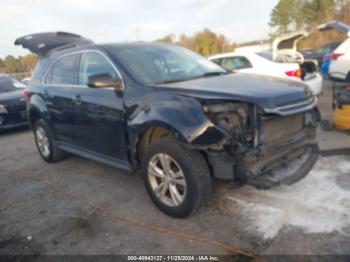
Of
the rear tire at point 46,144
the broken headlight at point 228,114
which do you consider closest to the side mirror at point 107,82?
the broken headlight at point 228,114

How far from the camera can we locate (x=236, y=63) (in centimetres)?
743

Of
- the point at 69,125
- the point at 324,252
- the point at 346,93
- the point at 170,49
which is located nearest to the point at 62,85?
the point at 69,125

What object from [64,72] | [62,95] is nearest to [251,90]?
[62,95]

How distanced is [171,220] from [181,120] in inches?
41.9

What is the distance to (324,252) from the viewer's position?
8.12 feet

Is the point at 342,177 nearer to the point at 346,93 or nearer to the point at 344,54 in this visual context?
the point at 346,93

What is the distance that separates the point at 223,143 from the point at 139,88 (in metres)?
1.16

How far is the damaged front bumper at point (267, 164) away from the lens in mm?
2729

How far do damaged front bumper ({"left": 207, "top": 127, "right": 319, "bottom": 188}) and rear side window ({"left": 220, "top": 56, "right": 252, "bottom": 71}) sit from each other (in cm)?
433

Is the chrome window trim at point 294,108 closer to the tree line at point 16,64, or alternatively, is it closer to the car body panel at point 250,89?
the car body panel at point 250,89

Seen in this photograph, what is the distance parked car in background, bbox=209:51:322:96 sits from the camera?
259 inches

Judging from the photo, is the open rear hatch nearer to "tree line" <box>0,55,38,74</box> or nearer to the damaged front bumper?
the damaged front bumper

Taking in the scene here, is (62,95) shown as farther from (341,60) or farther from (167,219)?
(341,60)

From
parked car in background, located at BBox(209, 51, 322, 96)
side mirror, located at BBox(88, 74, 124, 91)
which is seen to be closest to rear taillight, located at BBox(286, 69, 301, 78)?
parked car in background, located at BBox(209, 51, 322, 96)
